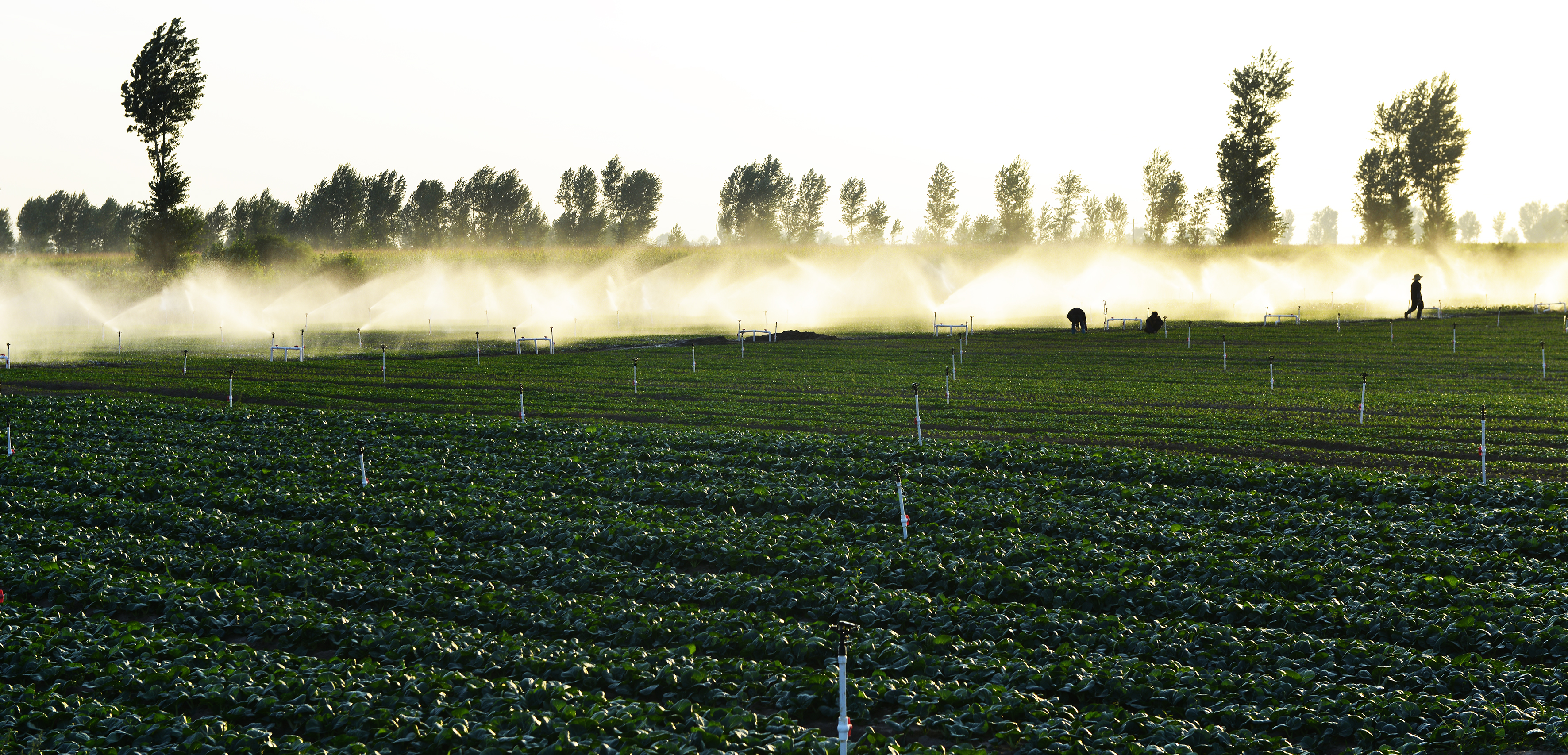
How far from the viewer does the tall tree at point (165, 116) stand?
276ft

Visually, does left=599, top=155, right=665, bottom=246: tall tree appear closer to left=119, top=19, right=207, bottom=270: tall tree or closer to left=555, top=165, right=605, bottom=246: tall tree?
left=555, top=165, right=605, bottom=246: tall tree

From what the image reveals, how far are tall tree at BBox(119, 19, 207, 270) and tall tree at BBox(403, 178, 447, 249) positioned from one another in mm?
77546

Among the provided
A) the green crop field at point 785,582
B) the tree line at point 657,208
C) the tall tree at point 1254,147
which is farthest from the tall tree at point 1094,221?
the green crop field at point 785,582

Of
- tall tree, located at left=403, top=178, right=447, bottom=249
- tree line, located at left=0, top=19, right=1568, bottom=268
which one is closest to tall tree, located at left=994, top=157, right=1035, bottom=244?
tree line, located at left=0, top=19, right=1568, bottom=268

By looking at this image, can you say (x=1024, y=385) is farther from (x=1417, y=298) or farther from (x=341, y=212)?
(x=341, y=212)

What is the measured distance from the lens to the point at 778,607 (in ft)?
45.7

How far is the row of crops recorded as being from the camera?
10.1 metres

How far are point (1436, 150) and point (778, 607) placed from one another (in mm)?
135067

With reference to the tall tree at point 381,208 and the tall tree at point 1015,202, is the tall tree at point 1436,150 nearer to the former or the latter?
the tall tree at point 1015,202

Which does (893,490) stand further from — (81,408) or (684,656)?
(81,408)

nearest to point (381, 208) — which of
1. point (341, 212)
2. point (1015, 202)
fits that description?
point (341, 212)

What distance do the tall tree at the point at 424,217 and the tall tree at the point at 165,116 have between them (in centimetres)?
7755

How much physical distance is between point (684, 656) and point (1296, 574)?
333 inches

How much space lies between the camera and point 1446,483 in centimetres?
1958
